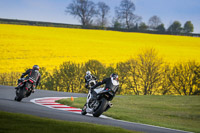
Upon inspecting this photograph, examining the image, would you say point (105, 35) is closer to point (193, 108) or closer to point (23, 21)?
point (23, 21)

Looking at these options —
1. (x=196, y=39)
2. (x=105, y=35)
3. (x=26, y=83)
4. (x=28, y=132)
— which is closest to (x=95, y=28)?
(x=105, y=35)

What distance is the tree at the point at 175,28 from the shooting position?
6738 centimetres

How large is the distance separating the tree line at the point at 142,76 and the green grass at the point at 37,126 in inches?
1443

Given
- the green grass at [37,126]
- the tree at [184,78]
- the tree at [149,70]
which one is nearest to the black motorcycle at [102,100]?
the green grass at [37,126]

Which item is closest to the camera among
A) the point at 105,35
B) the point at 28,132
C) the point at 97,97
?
the point at 28,132

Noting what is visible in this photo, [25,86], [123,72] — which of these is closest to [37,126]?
[25,86]

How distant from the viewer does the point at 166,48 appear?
5472 cm

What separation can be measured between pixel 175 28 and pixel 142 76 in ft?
76.1

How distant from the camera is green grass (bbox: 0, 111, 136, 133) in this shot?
7.91 metres

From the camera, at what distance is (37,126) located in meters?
8.41

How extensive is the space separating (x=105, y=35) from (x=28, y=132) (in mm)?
51020

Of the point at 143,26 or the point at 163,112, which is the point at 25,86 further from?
the point at 143,26

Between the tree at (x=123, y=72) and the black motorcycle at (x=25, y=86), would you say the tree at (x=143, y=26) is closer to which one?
the tree at (x=123, y=72)

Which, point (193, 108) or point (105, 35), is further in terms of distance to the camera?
point (105, 35)
